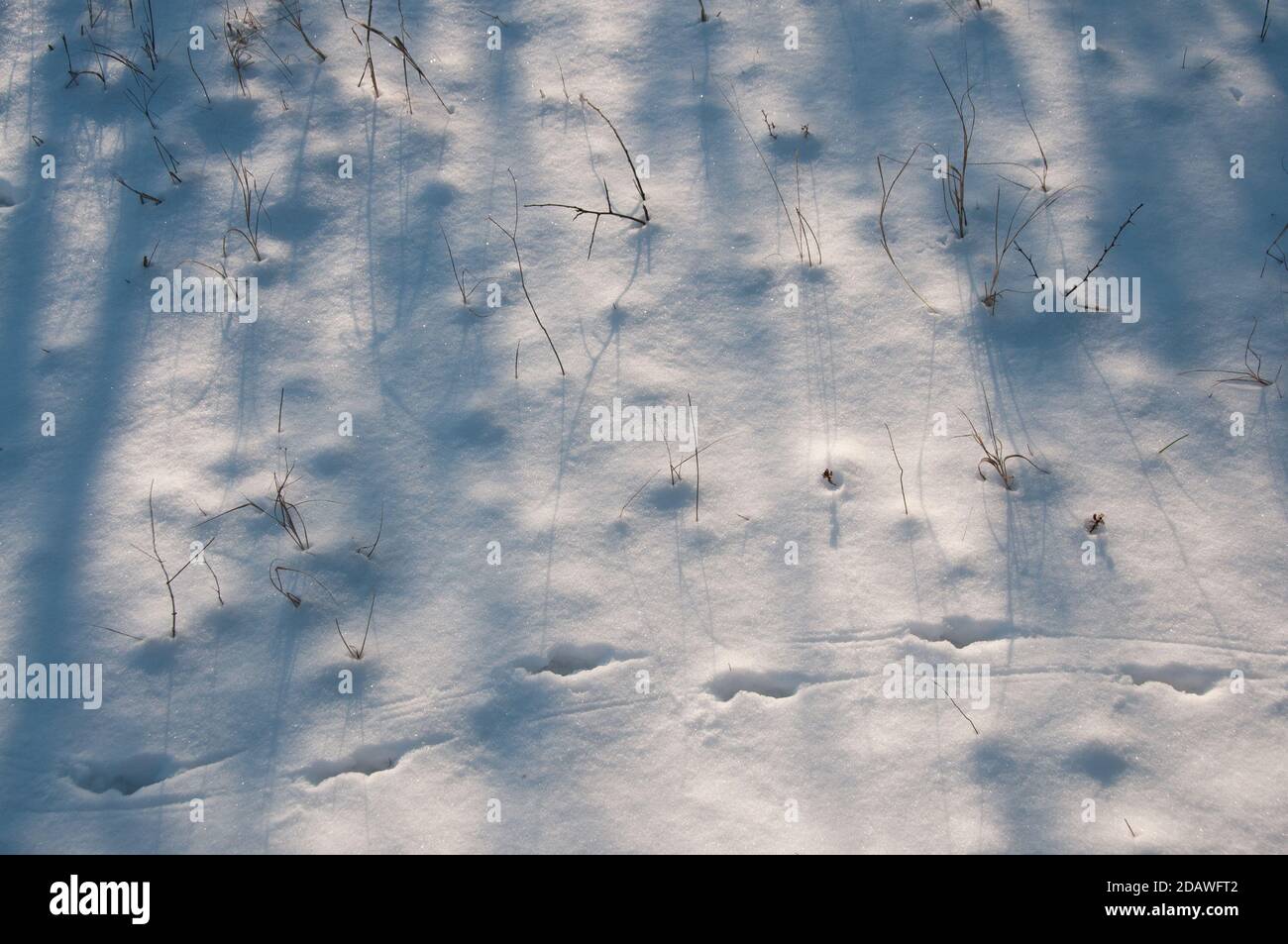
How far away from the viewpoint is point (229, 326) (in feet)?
12.5

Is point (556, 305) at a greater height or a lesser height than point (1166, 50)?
lesser

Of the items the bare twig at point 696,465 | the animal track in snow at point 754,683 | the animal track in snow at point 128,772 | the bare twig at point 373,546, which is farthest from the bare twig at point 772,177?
the animal track in snow at point 128,772

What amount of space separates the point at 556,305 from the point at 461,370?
467mm

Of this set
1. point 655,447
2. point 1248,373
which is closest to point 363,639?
point 655,447

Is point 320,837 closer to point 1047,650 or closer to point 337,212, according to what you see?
point 1047,650

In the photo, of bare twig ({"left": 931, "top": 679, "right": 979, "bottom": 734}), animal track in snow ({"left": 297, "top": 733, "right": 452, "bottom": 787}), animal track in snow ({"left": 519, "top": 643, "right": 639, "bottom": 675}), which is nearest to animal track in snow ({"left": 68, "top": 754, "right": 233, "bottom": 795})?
animal track in snow ({"left": 297, "top": 733, "right": 452, "bottom": 787})

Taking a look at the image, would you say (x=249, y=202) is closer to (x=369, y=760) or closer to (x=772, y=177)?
(x=772, y=177)

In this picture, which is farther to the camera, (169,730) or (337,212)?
(337,212)

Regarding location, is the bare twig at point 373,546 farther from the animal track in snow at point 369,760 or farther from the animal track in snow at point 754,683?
the animal track in snow at point 754,683

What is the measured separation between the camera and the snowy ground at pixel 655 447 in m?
2.83
